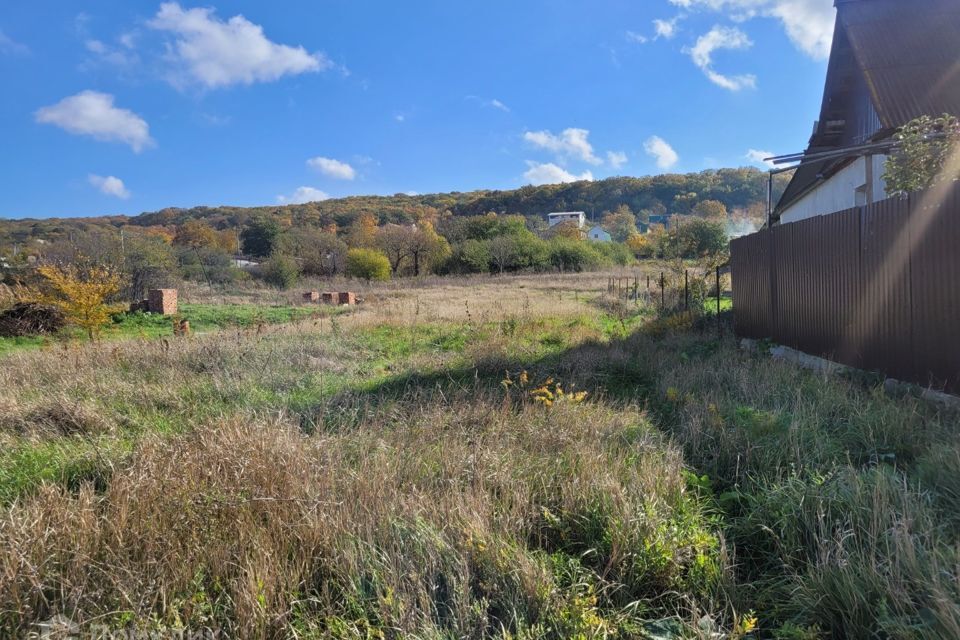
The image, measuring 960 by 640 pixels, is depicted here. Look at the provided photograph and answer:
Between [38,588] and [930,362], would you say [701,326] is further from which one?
[38,588]

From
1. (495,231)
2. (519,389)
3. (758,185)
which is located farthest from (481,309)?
(758,185)

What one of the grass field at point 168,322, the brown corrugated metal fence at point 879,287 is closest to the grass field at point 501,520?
the brown corrugated metal fence at point 879,287

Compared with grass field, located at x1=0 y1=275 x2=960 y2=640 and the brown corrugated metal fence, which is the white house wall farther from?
grass field, located at x1=0 y1=275 x2=960 y2=640

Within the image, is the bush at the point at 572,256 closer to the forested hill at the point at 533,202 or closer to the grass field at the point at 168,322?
the grass field at the point at 168,322

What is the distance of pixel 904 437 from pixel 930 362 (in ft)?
5.14

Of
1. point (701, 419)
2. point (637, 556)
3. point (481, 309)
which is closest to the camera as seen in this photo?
point (637, 556)

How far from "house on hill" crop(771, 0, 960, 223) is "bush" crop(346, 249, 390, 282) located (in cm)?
3473

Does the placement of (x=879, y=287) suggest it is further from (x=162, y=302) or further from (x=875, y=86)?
(x=162, y=302)

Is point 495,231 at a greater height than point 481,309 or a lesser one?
greater

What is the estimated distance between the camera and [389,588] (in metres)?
2.10

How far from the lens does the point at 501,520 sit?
8.59ft

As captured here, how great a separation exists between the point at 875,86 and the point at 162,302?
20.5 meters

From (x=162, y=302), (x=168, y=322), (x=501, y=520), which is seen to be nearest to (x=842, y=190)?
(x=501, y=520)

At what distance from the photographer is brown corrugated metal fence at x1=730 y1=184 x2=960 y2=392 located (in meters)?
4.40
